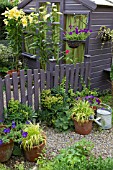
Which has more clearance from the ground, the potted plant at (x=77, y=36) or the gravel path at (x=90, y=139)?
the potted plant at (x=77, y=36)

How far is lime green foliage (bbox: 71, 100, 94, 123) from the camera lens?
3.65 m

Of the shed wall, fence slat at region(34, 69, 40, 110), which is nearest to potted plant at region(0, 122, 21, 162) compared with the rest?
fence slat at region(34, 69, 40, 110)

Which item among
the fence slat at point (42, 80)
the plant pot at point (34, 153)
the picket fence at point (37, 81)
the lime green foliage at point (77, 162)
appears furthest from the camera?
the fence slat at point (42, 80)

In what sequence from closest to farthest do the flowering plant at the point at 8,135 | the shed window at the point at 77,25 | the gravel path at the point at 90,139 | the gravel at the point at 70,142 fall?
the flowering plant at the point at 8,135, the gravel at the point at 70,142, the gravel path at the point at 90,139, the shed window at the point at 77,25

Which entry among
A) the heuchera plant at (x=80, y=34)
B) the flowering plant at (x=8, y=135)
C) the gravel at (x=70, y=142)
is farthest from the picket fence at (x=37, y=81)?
the gravel at (x=70, y=142)

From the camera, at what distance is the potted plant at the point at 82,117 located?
12.0 ft

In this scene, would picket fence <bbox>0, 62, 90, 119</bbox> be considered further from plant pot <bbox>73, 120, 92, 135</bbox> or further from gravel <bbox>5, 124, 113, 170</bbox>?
plant pot <bbox>73, 120, 92, 135</bbox>

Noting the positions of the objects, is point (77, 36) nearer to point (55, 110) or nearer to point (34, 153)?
point (55, 110)

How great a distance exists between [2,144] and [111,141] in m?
1.77

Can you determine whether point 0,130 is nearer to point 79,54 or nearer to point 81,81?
point 81,81

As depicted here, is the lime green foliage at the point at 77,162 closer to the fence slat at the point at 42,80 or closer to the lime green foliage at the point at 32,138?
the lime green foliage at the point at 32,138

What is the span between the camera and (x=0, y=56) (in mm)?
6664

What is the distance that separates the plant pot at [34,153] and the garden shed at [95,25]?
2.40 m

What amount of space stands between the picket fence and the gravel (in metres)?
0.69
